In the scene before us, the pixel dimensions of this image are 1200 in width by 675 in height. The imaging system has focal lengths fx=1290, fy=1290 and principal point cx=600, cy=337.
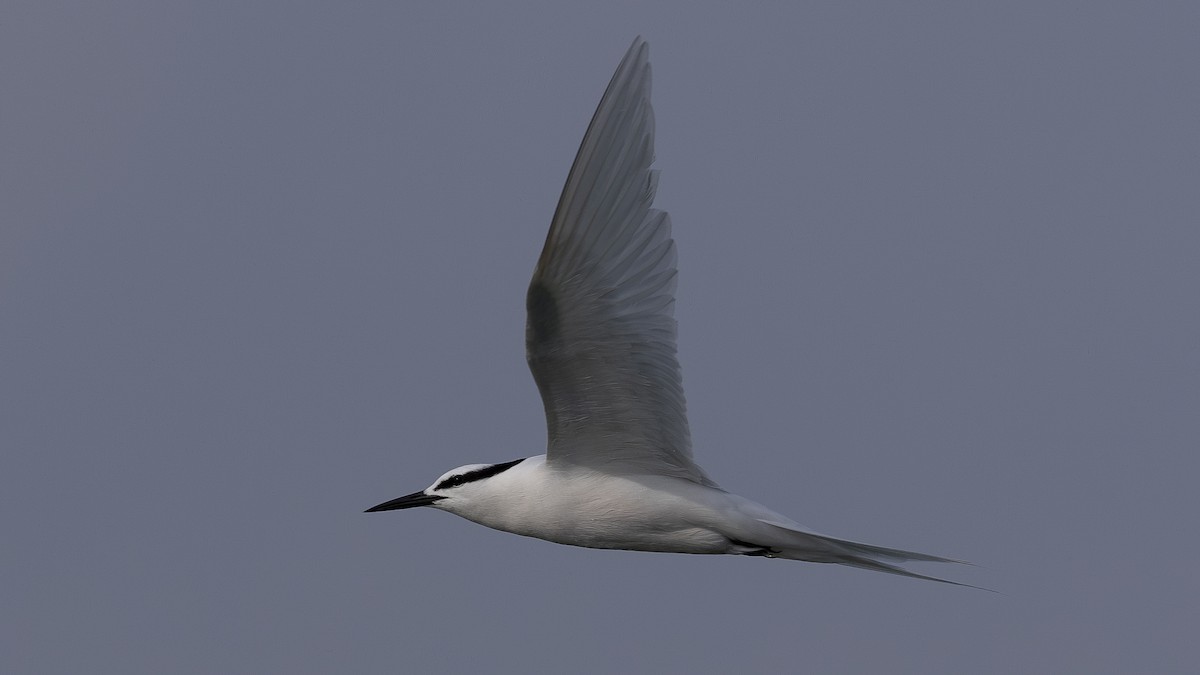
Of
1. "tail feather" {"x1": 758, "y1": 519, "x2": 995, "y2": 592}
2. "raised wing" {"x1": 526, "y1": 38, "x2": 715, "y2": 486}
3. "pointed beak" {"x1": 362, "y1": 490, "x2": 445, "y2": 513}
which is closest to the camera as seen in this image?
"raised wing" {"x1": 526, "y1": 38, "x2": 715, "y2": 486}

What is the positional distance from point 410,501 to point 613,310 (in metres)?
2.70

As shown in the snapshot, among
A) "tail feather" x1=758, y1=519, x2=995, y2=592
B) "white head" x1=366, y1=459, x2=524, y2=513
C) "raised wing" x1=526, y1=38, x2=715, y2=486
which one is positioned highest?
"raised wing" x1=526, y1=38, x2=715, y2=486

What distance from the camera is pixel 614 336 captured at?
7.95m

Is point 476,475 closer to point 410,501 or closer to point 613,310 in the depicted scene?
point 410,501

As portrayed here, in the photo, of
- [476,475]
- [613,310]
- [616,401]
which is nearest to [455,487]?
[476,475]

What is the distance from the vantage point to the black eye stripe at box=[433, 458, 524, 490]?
918 centimetres

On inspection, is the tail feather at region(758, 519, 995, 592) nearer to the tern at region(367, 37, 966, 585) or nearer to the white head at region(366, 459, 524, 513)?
the tern at region(367, 37, 966, 585)

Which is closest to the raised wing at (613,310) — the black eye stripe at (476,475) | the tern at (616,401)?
the tern at (616,401)

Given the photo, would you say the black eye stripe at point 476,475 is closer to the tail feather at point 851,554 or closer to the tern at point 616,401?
the tern at point 616,401

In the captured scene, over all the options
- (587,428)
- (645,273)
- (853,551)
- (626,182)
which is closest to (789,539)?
(853,551)

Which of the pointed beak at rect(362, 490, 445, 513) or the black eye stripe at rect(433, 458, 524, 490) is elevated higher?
the black eye stripe at rect(433, 458, 524, 490)

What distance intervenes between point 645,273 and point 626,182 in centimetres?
66

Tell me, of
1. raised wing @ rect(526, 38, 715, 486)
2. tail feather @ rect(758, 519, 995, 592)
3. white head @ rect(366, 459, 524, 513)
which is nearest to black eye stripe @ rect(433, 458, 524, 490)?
white head @ rect(366, 459, 524, 513)

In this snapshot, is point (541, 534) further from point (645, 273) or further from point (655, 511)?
point (645, 273)
